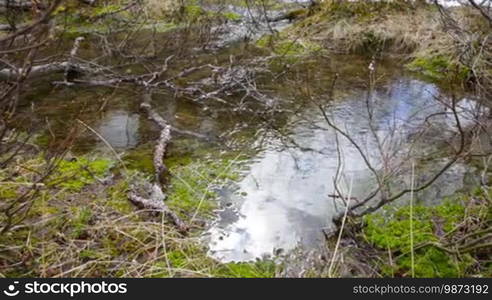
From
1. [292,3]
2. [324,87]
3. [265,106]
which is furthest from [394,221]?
[292,3]

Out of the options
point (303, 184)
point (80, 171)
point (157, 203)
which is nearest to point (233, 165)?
point (303, 184)

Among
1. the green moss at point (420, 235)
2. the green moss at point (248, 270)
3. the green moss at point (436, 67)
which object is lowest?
the green moss at point (248, 270)

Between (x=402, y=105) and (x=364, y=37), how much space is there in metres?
2.50

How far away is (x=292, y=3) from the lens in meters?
9.80

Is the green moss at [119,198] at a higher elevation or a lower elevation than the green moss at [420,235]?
higher

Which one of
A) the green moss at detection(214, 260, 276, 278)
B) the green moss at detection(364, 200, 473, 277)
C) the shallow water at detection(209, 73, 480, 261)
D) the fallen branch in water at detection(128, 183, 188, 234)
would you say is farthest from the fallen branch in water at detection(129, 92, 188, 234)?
the green moss at detection(364, 200, 473, 277)

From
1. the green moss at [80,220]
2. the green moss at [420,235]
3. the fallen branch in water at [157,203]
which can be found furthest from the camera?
the fallen branch in water at [157,203]

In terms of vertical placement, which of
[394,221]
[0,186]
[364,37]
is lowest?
[394,221]

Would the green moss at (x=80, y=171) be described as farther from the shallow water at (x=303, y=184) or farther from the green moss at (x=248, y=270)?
the green moss at (x=248, y=270)

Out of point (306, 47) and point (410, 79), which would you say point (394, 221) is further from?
point (306, 47)

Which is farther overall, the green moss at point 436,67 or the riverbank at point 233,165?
the green moss at point 436,67

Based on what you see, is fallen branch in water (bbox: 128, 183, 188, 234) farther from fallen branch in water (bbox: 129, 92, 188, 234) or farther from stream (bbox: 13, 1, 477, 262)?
stream (bbox: 13, 1, 477, 262)

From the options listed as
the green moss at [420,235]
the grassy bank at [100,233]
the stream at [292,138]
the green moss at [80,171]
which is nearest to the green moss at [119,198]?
the grassy bank at [100,233]

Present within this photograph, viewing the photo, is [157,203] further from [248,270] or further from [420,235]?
[420,235]
